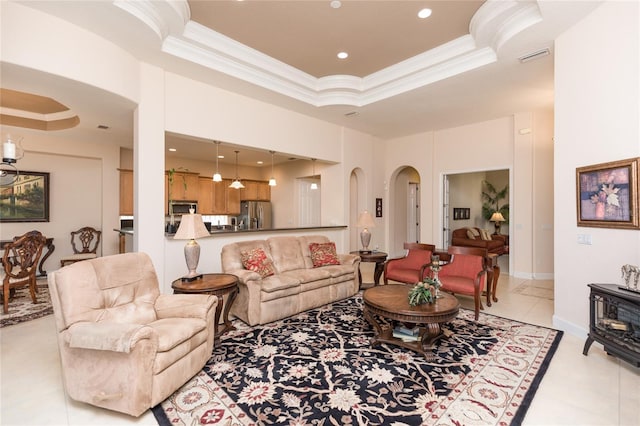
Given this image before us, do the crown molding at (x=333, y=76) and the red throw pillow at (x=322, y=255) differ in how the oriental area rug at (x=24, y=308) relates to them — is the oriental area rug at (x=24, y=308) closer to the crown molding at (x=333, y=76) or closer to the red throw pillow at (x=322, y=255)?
the red throw pillow at (x=322, y=255)

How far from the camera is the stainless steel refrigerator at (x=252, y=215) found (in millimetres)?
8766

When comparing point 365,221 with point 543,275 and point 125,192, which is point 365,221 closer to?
point 543,275

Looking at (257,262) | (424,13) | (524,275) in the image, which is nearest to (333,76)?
(424,13)

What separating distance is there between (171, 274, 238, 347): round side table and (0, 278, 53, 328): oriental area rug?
246 cm

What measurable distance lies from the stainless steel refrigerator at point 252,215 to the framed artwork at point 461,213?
20.1 ft

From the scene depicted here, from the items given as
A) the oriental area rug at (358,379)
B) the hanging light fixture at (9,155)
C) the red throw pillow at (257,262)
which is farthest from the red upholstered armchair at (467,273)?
the hanging light fixture at (9,155)

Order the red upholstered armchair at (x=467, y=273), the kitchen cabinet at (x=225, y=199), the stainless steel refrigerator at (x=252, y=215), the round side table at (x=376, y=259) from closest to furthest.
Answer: the red upholstered armchair at (x=467, y=273), the round side table at (x=376, y=259), the kitchen cabinet at (x=225, y=199), the stainless steel refrigerator at (x=252, y=215)

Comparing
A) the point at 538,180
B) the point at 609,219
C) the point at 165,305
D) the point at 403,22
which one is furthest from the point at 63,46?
the point at 538,180

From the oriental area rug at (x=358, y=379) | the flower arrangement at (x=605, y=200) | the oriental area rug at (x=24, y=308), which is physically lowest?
the oriental area rug at (x=358, y=379)

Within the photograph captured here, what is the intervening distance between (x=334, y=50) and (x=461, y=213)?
25.0 feet

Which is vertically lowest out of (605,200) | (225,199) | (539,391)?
(539,391)

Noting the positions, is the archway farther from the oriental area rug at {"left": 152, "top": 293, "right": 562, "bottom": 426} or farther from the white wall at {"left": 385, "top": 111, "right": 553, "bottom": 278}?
the oriental area rug at {"left": 152, "top": 293, "right": 562, "bottom": 426}

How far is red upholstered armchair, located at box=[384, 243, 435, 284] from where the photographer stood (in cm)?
456

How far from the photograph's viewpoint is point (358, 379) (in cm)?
242
